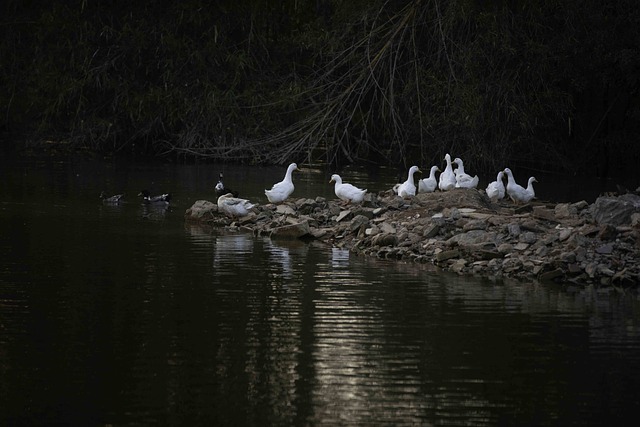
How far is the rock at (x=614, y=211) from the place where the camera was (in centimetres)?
1769

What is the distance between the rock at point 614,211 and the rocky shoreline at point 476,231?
14 mm

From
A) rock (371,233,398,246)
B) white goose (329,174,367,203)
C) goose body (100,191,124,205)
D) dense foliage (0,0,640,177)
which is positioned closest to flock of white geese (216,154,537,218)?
white goose (329,174,367,203)

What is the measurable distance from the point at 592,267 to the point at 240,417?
7709mm

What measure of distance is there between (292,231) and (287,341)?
26.8ft

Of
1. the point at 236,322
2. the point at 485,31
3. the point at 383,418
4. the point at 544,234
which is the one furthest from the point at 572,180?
the point at 383,418

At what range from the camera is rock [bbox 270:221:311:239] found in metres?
19.5

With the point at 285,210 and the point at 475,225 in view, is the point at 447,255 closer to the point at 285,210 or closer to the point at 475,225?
the point at 475,225

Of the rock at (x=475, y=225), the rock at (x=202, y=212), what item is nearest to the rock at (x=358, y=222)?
the rock at (x=475, y=225)

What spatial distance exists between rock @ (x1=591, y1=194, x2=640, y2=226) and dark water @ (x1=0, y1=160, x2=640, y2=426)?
302 centimetres

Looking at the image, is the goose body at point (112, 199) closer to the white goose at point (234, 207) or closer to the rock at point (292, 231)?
the white goose at point (234, 207)

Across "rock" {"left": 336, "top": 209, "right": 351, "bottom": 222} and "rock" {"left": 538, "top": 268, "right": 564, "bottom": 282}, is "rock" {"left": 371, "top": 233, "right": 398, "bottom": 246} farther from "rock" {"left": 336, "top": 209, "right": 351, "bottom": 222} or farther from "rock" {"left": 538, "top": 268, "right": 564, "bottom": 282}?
"rock" {"left": 538, "top": 268, "right": 564, "bottom": 282}

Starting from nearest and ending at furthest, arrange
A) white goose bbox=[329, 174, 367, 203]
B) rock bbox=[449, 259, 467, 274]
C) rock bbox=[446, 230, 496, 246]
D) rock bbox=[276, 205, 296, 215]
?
rock bbox=[449, 259, 467, 274] < rock bbox=[446, 230, 496, 246] < rock bbox=[276, 205, 296, 215] < white goose bbox=[329, 174, 367, 203]

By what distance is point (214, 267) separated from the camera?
52.0ft

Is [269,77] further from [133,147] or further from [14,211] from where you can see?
[14,211]
